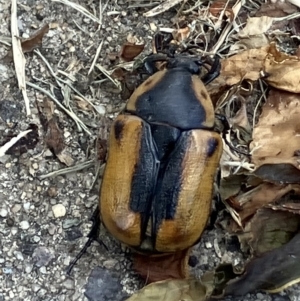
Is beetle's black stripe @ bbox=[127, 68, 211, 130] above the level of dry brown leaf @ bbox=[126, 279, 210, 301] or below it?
above

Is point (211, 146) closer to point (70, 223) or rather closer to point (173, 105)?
point (173, 105)

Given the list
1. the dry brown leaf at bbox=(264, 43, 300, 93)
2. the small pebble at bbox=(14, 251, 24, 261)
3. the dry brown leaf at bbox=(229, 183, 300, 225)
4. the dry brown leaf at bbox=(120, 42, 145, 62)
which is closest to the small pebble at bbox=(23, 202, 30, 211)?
the small pebble at bbox=(14, 251, 24, 261)

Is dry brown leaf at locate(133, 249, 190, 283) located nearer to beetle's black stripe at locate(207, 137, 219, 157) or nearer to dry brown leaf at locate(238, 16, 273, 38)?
beetle's black stripe at locate(207, 137, 219, 157)

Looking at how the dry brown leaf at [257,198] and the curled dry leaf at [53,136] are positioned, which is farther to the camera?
the curled dry leaf at [53,136]

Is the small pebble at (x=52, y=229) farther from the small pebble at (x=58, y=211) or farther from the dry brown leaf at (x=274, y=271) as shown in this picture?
the dry brown leaf at (x=274, y=271)

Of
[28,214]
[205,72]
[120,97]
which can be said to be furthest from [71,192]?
[205,72]

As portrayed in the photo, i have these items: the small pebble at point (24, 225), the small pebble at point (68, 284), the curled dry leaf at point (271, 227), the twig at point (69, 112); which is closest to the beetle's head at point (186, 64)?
the twig at point (69, 112)
